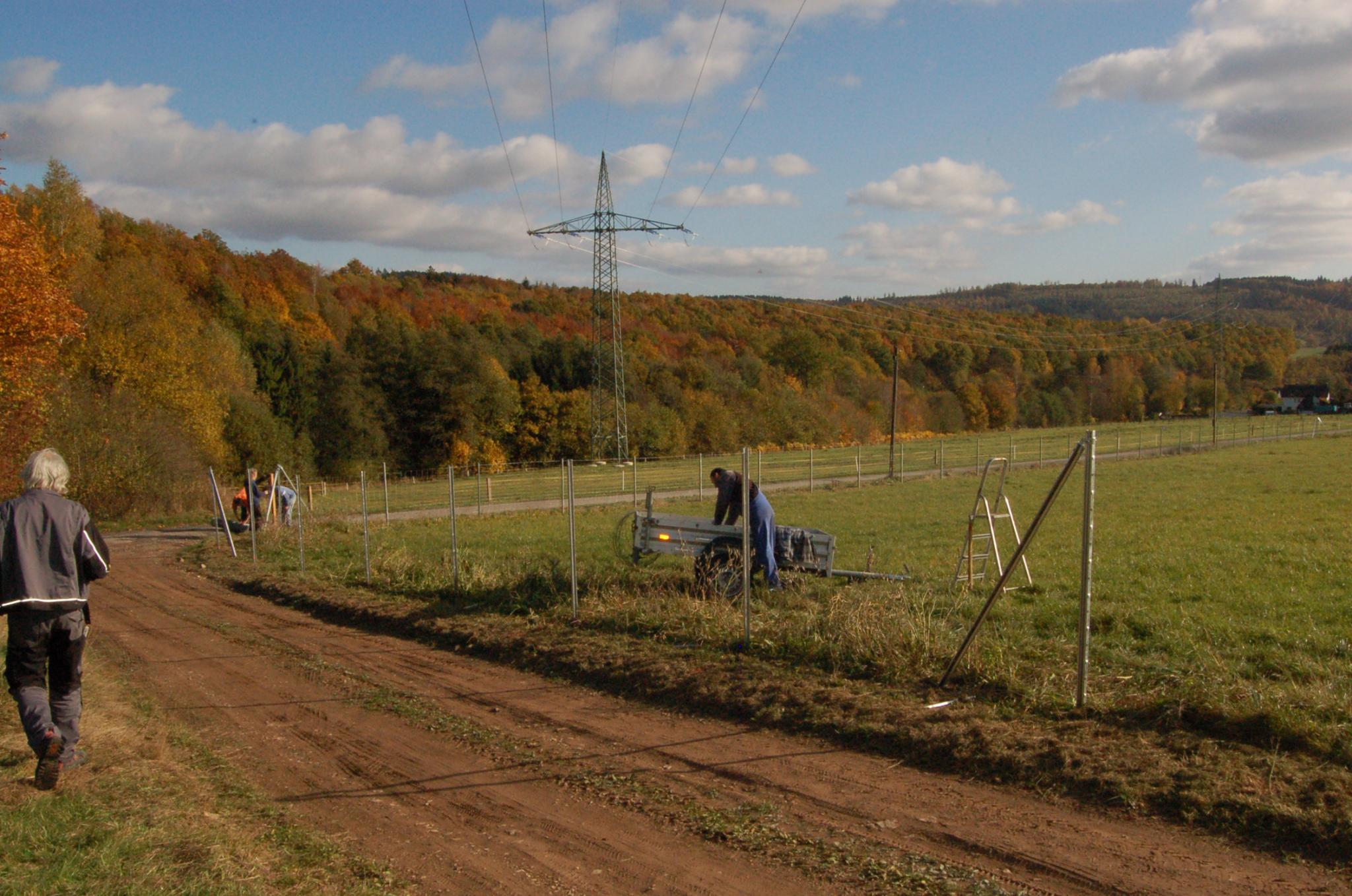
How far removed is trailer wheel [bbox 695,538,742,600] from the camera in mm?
10945

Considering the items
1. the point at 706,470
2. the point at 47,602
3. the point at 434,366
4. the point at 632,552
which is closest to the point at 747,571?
the point at 632,552

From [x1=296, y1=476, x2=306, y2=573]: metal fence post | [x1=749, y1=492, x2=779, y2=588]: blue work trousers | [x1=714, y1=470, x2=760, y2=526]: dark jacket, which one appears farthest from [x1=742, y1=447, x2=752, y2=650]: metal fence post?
[x1=296, y1=476, x2=306, y2=573]: metal fence post

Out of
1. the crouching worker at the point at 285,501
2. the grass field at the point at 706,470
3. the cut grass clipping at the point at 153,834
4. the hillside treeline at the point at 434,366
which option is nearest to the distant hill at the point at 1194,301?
the hillside treeline at the point at 434,366

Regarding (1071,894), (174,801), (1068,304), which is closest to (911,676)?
(1071,894)

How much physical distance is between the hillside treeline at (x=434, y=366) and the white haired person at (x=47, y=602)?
13.0 m

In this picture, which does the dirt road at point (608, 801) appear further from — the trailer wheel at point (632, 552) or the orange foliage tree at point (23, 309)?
the orange foliage tree at point (23, 309)

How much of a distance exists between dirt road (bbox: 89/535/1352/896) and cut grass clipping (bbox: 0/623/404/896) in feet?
0.82

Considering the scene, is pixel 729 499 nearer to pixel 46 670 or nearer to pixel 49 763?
pixel 46 670

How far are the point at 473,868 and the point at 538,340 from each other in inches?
2837

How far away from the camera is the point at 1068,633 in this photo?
9000 mm

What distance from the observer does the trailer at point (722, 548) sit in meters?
11.2

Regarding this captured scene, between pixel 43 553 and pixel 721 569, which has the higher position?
pixel 43 553

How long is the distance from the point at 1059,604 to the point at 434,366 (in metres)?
57.7

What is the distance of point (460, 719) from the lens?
24.2ft
